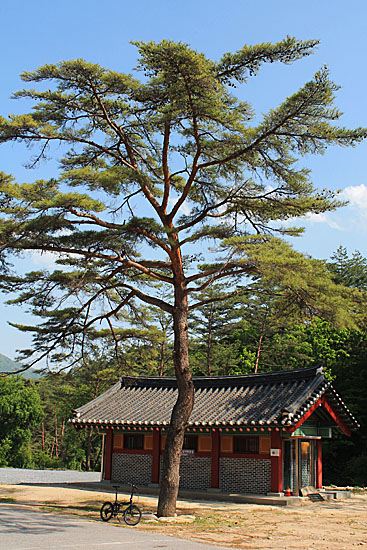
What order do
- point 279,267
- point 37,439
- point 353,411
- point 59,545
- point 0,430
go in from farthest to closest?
point 37,439 < point 0,430 < point 353,411 < point 279,267 < point 59,545

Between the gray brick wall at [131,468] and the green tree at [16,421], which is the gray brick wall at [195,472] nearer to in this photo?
the gray brick wall at [131,468]

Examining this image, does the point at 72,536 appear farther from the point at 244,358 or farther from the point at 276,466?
the point at 244,358

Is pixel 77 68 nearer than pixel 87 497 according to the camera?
Yes

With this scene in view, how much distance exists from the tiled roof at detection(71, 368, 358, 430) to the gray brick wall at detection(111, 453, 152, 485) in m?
1.73

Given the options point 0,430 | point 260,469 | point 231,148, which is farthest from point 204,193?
point 0,430

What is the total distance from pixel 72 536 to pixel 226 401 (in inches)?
500

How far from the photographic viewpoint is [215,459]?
20.8m

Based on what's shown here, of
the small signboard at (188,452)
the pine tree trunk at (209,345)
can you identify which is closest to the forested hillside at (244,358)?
the pine tree trunk at (209,345)

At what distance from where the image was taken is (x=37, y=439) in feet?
202

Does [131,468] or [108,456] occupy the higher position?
[108,456]

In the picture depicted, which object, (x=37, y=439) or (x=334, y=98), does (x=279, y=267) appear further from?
(x=37, y=439)

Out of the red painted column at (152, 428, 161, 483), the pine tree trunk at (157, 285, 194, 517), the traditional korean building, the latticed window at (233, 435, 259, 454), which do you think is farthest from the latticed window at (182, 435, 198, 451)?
the pine tree trunk at (157, 285, 194, 517)

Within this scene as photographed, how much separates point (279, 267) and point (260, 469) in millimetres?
10018

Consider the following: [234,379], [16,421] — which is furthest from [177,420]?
[16,421]
